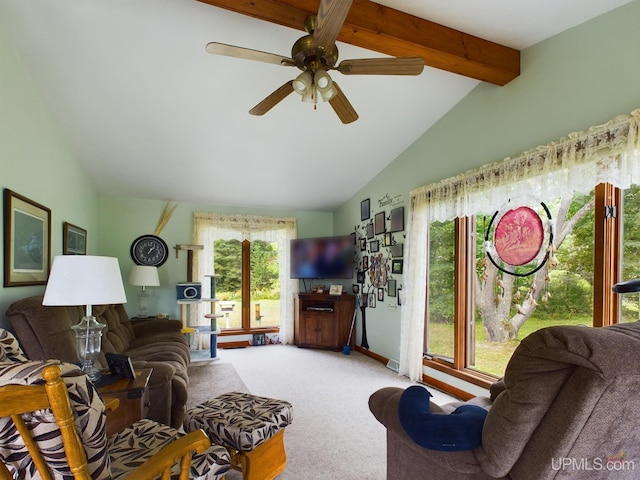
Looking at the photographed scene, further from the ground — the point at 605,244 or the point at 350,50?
the point at 350,50

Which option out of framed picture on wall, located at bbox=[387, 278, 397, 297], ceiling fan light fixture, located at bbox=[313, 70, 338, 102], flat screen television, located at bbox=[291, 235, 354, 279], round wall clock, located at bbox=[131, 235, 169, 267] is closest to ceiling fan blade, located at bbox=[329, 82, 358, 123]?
ceiling fan light fixture, located at bbox=[313, 70, 338, 102]

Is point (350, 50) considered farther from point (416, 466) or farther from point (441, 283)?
point (416, 466)

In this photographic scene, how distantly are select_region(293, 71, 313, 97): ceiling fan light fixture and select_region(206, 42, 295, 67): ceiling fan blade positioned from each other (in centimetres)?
10

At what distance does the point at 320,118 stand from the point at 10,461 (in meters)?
3.35

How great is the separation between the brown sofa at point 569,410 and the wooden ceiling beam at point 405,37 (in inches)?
82.1

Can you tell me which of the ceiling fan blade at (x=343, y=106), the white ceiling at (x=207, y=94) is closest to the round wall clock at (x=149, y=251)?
the white ceiling at (x=207, y=94)

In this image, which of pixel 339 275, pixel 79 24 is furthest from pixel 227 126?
pixel 339 275

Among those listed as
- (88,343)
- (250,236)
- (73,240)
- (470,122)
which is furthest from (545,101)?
(73,240)

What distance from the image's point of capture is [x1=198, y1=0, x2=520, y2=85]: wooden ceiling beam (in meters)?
2.13

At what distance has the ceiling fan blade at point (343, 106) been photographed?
2238 mm

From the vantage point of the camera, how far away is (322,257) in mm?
5527

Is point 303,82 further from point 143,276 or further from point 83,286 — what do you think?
point 143,276

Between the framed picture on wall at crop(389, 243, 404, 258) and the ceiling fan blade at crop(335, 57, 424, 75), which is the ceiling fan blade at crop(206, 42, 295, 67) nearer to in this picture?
the ceiling fan blade at crop(335, 57, 424, 75)

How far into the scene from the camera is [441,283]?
3848 millimetres
